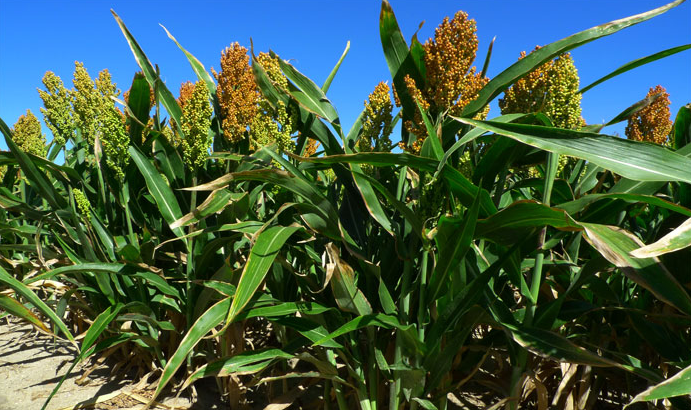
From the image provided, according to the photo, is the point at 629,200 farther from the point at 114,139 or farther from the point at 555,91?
the point at 114,139

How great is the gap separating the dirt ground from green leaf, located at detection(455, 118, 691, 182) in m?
1.25

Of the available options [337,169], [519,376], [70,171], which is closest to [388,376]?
[519,376]

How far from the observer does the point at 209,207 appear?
129cm

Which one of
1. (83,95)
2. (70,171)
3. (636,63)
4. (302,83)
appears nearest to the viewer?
(636,63)

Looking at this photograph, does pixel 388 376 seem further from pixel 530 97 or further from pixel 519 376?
pixel 530 97

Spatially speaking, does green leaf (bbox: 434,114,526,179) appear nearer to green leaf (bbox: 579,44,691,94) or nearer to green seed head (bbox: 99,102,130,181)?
green leaf (bbox: 579,44,691,94)

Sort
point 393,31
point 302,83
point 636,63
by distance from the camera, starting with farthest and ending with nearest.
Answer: point 302,83, point 393,31, point 636,63

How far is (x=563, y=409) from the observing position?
137 centimetres

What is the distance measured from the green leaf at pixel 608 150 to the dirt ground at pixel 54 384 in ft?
4.11

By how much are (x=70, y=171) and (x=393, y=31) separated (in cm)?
121

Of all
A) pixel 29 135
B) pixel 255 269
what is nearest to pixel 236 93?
pixel 255 269

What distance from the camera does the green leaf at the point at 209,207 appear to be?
4.00 ft

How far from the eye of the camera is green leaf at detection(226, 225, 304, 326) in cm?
97

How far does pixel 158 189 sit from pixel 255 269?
75 centimetres
